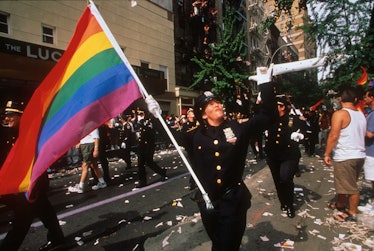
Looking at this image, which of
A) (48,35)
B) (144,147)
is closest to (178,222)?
(144,147)

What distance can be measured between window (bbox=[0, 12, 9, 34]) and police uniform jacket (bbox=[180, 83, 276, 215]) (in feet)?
47.4

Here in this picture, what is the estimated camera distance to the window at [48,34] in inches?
587

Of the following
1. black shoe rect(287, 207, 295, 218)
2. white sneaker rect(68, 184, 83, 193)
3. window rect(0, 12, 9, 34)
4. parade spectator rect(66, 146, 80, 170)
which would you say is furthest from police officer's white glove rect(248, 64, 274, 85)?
window rect(0, 12, 9, 34)

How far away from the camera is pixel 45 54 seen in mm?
13781

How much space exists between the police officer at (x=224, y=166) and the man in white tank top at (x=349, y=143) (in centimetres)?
242

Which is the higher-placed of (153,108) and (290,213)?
(153,108)

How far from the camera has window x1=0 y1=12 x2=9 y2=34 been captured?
12980 millimetres

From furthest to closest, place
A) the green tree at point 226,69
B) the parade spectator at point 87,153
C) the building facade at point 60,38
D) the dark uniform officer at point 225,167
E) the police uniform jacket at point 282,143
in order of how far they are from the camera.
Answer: the green tree at point 226,69 < the building facade at point 60,38 < the parade spectator at point 87,153 < the police uniform jacket at point 282,143 < the dark uniform officer at point 225,167

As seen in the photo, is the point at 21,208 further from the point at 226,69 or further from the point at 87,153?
the point at 226,69

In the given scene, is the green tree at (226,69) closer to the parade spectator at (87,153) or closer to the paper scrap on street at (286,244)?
the parade spectator at (87,153)

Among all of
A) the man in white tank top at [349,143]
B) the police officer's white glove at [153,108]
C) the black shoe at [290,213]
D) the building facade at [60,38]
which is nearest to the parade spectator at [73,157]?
the building facade at [60,38]

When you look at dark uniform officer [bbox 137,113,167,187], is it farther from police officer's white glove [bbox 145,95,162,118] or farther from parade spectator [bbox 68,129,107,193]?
police officer's white glove [bbox 145,95,162,118]

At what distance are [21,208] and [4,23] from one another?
13.3m

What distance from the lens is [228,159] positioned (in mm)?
2621
